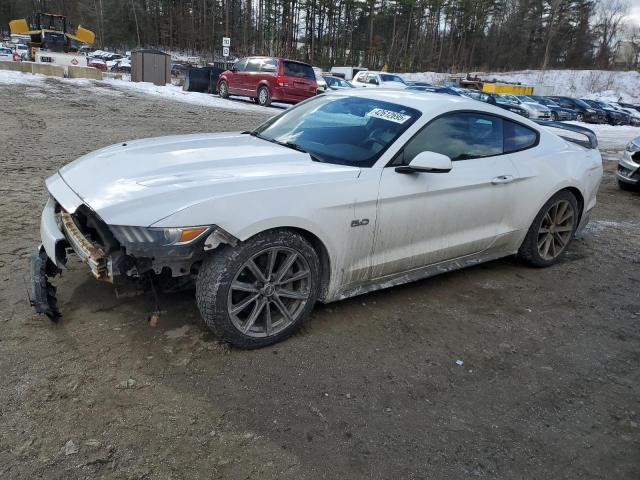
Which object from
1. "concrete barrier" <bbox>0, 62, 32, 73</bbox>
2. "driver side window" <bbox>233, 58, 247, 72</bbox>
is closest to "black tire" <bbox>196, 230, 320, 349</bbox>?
"driver side window" <bbox>233, 58, 247, 72</bbox>

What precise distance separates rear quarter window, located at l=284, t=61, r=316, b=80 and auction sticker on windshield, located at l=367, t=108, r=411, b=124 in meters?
16.0

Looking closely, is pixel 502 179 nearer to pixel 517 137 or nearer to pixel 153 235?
pixel 517 137

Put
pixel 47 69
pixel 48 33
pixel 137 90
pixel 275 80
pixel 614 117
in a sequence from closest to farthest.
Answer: pixel 275 80 < pixel 137 90 < pixel 47 69 < pixel 48 33 < pixel 614 117

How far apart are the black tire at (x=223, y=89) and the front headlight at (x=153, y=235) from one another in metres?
19.4

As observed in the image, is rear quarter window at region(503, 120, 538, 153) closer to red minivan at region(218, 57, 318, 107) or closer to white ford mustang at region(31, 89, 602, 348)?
white ford mustang at region(31, 89, 602, 348)

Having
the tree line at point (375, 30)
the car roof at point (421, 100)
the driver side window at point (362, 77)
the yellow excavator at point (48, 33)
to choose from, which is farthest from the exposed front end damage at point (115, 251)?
the tree line at point (375, 30)

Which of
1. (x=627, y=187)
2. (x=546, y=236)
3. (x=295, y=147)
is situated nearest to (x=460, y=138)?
(x=295, y=147)

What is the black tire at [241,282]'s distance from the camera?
278 cm

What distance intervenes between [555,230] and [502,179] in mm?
1099

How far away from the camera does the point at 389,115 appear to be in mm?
3676

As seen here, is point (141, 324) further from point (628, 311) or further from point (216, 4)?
point (216, 4)

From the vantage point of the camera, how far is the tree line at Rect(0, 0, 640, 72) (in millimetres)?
64812

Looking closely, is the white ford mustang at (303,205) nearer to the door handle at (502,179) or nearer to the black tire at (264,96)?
the door handle at (502,179)

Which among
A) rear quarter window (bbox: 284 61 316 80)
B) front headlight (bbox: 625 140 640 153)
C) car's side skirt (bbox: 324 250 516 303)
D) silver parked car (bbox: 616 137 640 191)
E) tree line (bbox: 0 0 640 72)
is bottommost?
car's side skirt (bbox: 324 250 516 303)
